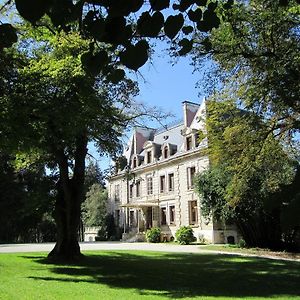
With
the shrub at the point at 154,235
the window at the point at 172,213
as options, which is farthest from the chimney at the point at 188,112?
the shrub at the point at 154,235

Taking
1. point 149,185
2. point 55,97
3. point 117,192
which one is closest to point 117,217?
point 117,192

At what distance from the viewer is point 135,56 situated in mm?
2578

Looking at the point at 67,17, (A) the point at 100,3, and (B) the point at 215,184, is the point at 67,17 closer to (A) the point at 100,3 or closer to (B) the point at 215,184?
(A) the point at 100,3

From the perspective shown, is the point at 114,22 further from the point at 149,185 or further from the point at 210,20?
the point at 149,185

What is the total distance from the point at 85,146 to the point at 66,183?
2.27 meters

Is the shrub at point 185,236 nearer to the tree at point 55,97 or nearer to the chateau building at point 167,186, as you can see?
the chateau building at point 167,186

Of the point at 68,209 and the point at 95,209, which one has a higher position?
the point at 95,209

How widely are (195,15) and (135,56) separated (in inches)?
47.5

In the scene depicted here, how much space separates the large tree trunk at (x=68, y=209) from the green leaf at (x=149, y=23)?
18365mm

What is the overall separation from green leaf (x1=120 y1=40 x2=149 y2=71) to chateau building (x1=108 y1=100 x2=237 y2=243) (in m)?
35.5

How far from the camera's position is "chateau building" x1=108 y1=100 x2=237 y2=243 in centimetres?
4157

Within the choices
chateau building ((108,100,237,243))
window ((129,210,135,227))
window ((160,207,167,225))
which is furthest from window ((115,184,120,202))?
window ((160,207,167,225))

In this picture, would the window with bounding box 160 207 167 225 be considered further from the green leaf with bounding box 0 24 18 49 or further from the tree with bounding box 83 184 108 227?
the green leaf with bounding box 0 24 18 49

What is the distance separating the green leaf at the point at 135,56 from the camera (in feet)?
8.45
